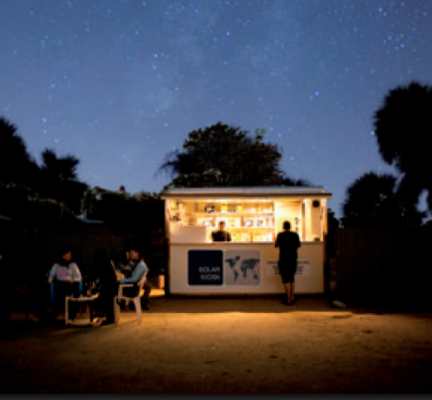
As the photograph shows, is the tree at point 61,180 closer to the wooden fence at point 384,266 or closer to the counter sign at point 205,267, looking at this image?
the counter sign at point 205,267

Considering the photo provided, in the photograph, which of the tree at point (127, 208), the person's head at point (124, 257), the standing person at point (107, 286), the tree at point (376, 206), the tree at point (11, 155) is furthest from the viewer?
the tree at point (127, 208)

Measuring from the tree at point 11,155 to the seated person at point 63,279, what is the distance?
504 inches

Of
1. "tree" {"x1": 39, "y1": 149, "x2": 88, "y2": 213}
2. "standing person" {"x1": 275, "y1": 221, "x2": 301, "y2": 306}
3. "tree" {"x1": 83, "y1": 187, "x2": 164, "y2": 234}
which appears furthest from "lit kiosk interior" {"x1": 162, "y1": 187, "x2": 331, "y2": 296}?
"tree" {"x1": 39, "y1": 149, "x2": 88, "y2": 213}

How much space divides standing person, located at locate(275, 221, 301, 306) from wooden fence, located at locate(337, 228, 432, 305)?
0.90 meters

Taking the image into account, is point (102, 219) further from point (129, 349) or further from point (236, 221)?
point (129, 349)

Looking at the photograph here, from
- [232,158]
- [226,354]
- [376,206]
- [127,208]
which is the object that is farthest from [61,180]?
[226,354]

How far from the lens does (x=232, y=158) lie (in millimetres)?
26844

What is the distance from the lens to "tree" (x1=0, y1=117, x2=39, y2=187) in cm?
1934

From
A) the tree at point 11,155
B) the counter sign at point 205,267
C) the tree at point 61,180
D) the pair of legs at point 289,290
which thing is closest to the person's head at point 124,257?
the counter sign at point 205,267

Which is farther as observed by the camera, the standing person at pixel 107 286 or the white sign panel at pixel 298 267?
the white sign panel at pixel 298 267

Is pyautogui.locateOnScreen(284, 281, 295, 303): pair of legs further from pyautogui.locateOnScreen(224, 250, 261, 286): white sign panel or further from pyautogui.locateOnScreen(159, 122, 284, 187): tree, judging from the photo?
pyautogui.locateOnScreen(159, 122, 284, 187): tree

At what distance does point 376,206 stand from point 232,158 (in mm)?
7956

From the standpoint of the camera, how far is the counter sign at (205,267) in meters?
11.0

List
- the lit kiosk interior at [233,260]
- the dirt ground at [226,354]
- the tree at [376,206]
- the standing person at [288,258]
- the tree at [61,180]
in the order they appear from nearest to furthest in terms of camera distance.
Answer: the dirt ground at [226,354] → the standing person at [288,258] → the lit kiosk interior at [233,260] → the tree at [376,206] → the tree at [61,180]
